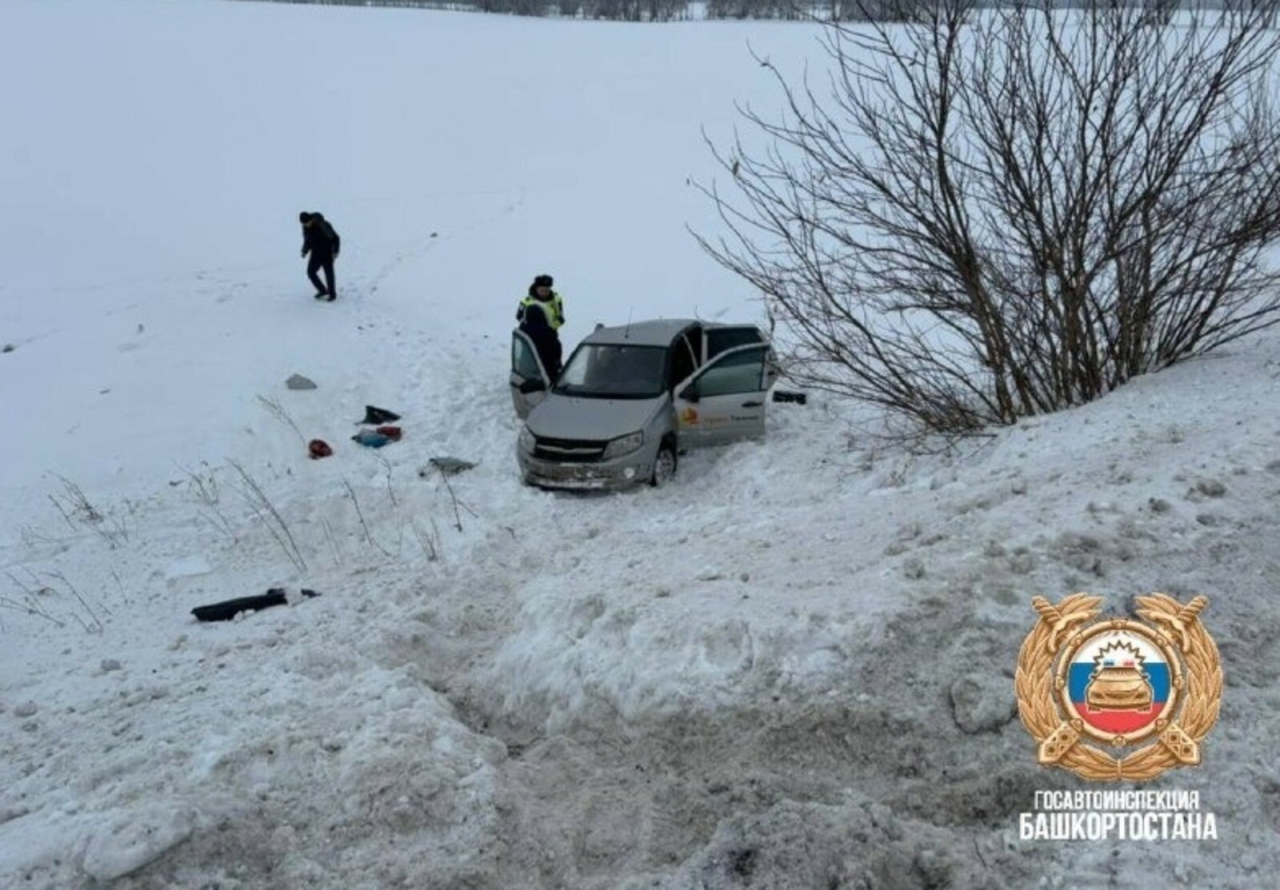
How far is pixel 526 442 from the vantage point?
9.95 metres

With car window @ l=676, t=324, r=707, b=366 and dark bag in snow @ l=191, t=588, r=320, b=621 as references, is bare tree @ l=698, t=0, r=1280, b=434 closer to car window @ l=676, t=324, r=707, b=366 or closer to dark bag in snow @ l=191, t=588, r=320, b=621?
car window @ l=676, t=324, r=707, b=366

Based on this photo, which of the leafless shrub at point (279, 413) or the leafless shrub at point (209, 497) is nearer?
the leafless shrub at point (209, 497)

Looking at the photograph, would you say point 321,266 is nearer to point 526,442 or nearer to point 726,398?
point 526,442

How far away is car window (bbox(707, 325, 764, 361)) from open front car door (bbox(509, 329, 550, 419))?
201cm

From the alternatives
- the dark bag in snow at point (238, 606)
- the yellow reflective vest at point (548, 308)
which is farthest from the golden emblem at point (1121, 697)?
the yellow reflective vest at point (548, 308)

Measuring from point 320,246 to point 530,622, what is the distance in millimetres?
12475

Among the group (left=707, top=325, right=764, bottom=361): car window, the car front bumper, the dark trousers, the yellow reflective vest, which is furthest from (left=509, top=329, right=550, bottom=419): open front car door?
the dark trousers

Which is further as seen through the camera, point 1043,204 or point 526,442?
point 526,442

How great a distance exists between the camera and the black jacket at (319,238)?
53.4 feet

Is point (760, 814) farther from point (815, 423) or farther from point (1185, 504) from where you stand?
point (815, 423)

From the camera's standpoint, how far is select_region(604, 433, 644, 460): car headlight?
950cm

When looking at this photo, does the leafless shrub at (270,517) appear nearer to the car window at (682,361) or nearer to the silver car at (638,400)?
the silver car at (638,400)

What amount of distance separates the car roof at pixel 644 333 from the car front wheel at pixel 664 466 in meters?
1.30

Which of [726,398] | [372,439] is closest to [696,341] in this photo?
[726,398]
